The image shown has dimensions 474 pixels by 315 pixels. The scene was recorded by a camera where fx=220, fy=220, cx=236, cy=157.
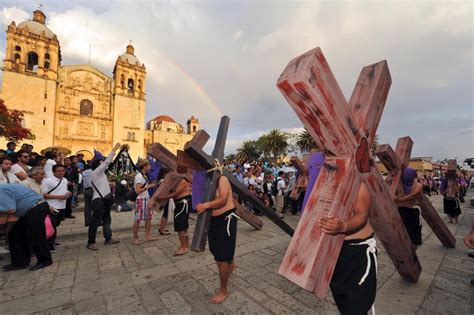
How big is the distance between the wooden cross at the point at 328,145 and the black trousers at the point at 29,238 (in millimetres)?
4437

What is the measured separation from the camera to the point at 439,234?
469 cm

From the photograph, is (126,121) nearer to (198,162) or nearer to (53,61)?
(53,61)

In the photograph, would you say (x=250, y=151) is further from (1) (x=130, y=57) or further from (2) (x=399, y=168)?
(2) (x=399, y=168)

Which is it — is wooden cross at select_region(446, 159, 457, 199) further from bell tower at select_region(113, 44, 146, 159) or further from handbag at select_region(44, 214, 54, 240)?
bell tower at select_region(113, 44, 146, 159)

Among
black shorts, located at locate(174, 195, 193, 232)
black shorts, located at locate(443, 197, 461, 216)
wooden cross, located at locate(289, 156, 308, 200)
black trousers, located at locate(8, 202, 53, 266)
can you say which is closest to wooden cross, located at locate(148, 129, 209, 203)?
black shorts, located at locate(174, 195, 193, 232)

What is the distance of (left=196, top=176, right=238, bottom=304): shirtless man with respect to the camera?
2.81 meters

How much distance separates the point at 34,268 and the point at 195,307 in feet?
10.1

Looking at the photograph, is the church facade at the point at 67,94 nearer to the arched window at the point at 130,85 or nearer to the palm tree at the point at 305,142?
the arched window at the point at 130,85

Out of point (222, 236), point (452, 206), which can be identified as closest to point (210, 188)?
point (222, 236)

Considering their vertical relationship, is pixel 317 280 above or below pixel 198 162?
below

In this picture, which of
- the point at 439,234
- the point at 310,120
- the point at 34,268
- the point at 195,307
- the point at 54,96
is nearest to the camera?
the point at 310,120

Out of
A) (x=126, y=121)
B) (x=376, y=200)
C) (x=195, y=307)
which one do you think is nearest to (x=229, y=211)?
(x=195, y=307)

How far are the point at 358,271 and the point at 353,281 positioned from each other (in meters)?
0.08

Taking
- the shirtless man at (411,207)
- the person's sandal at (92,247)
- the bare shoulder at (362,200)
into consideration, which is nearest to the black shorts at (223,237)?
the bare shoulder at (362,200)
